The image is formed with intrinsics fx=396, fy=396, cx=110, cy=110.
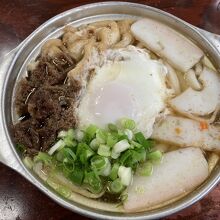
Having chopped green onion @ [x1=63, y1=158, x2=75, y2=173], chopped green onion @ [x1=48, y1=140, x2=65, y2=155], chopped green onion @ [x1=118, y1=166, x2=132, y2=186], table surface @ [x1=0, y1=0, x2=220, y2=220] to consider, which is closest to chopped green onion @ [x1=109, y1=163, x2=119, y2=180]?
chopped green onion @ [x1=118, y1=166, x2=132, y2=186]

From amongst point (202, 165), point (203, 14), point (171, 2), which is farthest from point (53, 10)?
point (202, 165)

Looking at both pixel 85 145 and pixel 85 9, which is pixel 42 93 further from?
pixel 85 9

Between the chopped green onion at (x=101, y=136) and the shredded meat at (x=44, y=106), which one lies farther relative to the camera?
the shredded meat at (x=44, y=106)

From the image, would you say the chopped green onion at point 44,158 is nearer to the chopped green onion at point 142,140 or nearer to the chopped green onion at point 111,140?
the chopped green onion at point 111,140

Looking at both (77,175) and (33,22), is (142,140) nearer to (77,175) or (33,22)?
(77,175)

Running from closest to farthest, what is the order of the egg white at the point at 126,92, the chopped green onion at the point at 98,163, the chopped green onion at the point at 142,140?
the chopped green onion at the point at 98,163, the chopped green onion at the point at 142,140, the egg white at the point at 126,92

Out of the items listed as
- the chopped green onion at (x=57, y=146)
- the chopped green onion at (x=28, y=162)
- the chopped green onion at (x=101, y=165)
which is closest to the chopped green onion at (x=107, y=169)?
the chopped green onion at (x=101, y=165)
